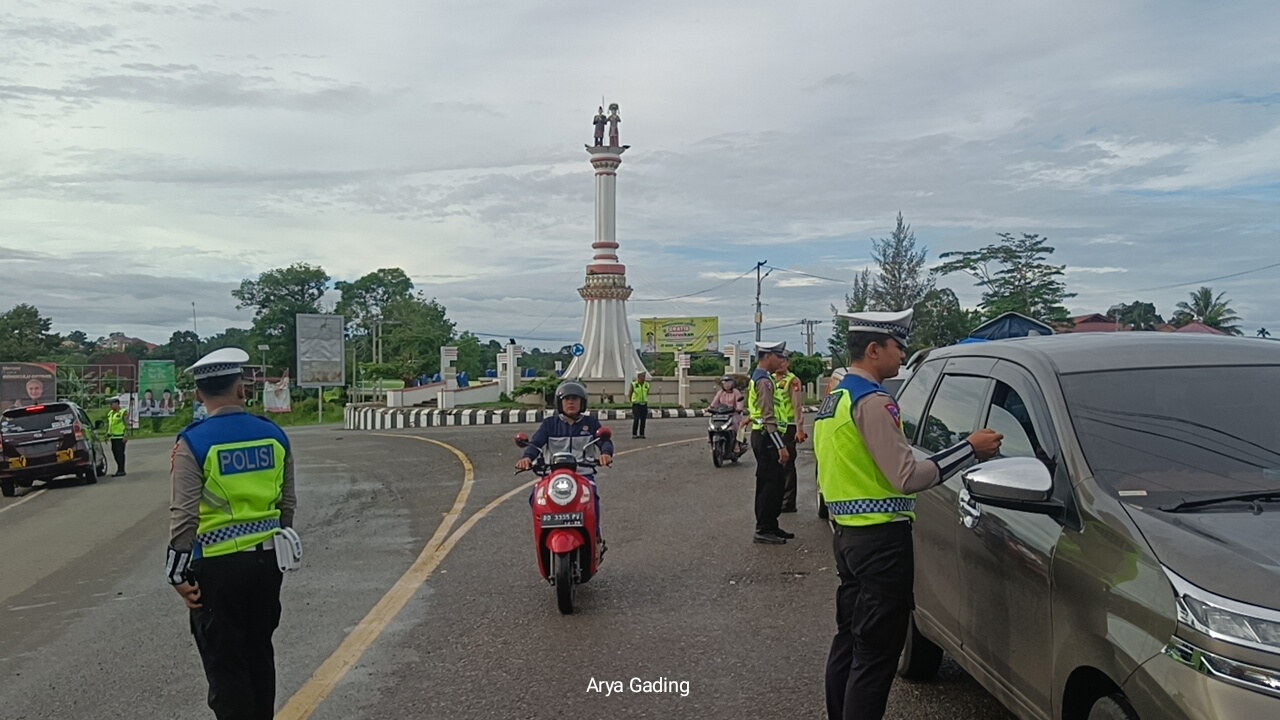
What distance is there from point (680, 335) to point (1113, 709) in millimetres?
73663

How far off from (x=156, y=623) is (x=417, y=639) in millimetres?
2160

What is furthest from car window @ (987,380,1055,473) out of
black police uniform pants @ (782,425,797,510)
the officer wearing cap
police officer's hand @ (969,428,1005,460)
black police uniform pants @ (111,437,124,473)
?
black police uniform pants @ (111,437,124,473)

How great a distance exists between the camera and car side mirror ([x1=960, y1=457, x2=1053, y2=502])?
11.1ft

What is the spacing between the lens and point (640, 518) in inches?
427

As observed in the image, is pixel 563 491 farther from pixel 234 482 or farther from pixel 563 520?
pixel 234 482

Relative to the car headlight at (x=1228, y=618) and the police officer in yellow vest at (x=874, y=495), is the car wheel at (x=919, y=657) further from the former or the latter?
the car headlight at (x=1228, y=618)

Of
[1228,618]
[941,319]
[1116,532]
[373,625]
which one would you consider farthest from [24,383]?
[1228,618]

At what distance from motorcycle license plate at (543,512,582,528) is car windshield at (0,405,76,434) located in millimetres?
14549

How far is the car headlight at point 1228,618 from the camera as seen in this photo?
2514mm

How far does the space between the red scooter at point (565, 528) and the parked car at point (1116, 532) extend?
2.67 meters

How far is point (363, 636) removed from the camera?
6.39 meters

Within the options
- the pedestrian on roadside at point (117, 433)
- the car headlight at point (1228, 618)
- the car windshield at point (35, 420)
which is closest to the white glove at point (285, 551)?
the car headlight at point (1228, 618)

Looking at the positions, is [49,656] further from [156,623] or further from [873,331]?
[873,331]

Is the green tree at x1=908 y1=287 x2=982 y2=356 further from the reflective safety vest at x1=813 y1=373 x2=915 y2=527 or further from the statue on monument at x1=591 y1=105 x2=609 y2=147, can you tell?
the reflective safety vest at x1=813 y1=373 x2=915 y2=527
